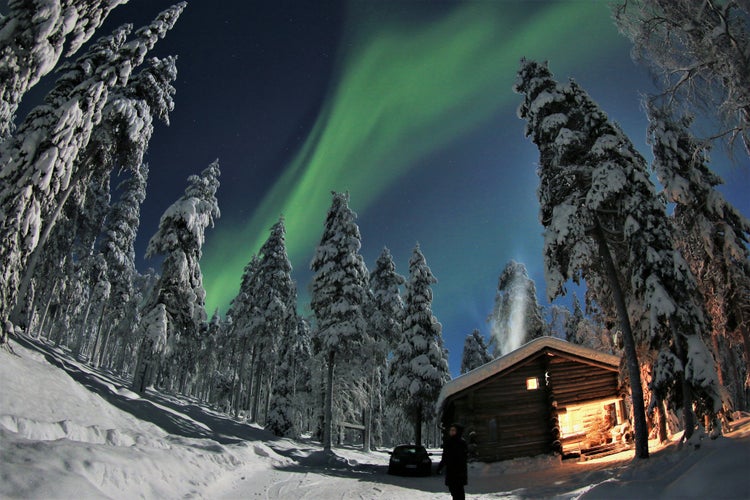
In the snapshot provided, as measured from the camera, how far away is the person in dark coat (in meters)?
7.31

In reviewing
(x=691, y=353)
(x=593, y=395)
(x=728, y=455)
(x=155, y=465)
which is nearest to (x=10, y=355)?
(x=155, y=465)

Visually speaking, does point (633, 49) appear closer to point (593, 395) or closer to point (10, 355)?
point (593, 395)

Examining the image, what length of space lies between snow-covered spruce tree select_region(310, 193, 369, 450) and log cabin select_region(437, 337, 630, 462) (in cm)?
659

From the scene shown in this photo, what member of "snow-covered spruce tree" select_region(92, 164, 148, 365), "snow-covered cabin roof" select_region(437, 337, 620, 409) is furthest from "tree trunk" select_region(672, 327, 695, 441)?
"snow-covered spruce tree" select_region(92, 164, 148, 365)

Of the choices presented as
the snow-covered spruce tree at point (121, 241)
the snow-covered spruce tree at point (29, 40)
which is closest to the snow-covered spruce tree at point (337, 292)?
the snow-covered spruce tree at point (29, 40)

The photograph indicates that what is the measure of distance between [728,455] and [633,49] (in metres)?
8.13

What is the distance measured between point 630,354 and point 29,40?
19.2m

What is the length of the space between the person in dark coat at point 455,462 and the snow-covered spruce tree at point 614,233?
8035 millimetres

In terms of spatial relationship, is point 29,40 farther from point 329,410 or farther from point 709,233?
point 709,233

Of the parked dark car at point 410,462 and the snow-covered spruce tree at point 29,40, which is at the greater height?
the snow-covered spruce tree at point 29,40

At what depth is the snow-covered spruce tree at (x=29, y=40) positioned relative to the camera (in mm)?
8641

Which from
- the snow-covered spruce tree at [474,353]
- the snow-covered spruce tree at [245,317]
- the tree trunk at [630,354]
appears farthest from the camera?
the snow-covered spruce tree at [474,353]

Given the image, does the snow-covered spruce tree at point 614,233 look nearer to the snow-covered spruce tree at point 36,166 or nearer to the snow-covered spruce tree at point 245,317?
the snow-covered spruce tree at point 36,166

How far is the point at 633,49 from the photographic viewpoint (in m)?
8.37
